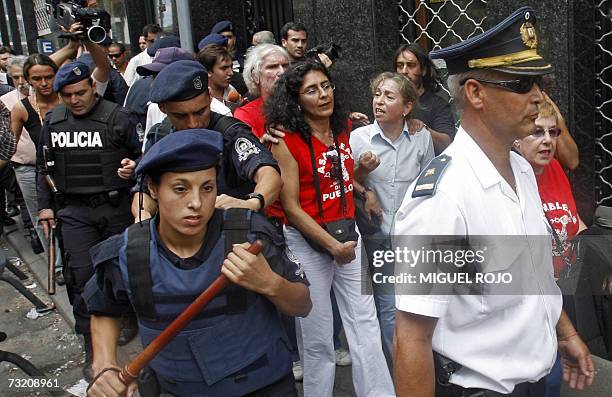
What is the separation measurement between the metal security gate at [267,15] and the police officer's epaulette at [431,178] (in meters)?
6.16

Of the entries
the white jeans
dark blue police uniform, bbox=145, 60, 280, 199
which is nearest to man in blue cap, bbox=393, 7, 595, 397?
dark blue police uniform, bbox=145, 60, 280, 199

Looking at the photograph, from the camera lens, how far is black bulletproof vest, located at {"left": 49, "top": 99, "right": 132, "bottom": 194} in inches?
176

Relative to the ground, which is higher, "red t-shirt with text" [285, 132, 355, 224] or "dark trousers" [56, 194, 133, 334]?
"red t-shirt with text" [285, 132, 355, 224]

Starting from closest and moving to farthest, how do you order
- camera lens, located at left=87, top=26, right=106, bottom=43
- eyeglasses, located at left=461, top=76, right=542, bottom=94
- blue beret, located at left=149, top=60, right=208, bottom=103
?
eyeglasses, located at left=461, top=76, right=542, bottom=94
blue beret, located at left=149, top=60, right=208, bottom=103
camera lens, located at left=87, top=26, right=106, bottom=43

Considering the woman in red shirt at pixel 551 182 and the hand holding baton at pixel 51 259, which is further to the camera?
the hand holding baton at pixel 51 259

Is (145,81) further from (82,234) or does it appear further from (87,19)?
(82,234)

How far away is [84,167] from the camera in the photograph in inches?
176

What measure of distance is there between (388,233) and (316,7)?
341 cm

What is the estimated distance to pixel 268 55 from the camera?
166 inches

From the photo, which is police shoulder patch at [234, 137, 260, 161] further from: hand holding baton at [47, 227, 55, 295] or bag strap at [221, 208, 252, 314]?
hand holding baton at [47, 227, 55, 295]

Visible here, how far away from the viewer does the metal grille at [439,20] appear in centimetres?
509

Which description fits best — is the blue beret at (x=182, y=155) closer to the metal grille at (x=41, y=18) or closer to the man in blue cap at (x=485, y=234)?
the man in blue cap at (x=485, y=234)

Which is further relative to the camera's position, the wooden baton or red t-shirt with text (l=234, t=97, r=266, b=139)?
red t-shirt with text (l=234, t=97, r=266, b=139)

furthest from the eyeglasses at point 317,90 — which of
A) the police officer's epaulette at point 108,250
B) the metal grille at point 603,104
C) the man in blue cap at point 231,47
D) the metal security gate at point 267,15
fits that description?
the metal security gate at point 267,15
